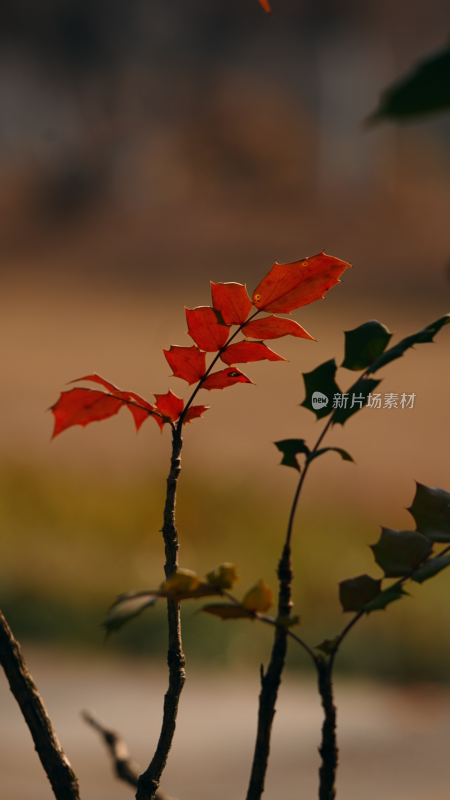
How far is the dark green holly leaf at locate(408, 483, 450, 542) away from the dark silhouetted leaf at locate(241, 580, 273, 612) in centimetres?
6

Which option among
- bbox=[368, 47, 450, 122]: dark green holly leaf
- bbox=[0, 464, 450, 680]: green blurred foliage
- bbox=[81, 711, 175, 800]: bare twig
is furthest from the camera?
bbox=[0, 464, 450, 680]: green blurred foliage

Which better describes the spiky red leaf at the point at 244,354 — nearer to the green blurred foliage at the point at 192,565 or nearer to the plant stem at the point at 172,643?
the plant stem at the point at 172,643

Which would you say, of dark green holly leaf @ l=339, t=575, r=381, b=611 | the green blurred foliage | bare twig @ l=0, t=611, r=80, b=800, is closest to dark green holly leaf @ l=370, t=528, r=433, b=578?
dark green holly leaf @ l=339, t=575, r=381, b=611

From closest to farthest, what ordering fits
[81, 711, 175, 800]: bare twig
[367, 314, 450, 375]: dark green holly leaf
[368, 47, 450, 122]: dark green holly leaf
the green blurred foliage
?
[368, 47, 450, 122]: dark green holly leaf < [367, 314, 450, 375]: dark green holly leaf < [81, 711, 175, 800]: bare twig < the green blurred foliage

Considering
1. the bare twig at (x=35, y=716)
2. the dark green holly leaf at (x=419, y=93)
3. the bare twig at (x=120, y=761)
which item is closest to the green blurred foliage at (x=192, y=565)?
the bare twig at (x=120, y=761)

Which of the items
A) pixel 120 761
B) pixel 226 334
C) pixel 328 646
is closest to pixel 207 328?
pixel 226 334

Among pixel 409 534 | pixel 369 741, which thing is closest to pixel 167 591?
pixel 409 534

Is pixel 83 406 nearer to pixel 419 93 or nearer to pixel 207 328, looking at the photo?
pixel 207 328

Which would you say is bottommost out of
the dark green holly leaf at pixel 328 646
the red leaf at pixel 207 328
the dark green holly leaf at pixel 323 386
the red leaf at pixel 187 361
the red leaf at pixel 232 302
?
the dark green holly leaf at pixel 328 646

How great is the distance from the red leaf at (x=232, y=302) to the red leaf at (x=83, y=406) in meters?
0.05

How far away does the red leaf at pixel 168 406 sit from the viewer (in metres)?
0.24

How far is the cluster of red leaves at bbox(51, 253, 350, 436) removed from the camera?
22cm

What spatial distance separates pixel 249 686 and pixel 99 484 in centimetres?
64

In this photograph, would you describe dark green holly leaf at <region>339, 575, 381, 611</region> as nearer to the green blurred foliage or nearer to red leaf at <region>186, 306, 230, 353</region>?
red leaf at <region>186, 306, 230, 353</region>
